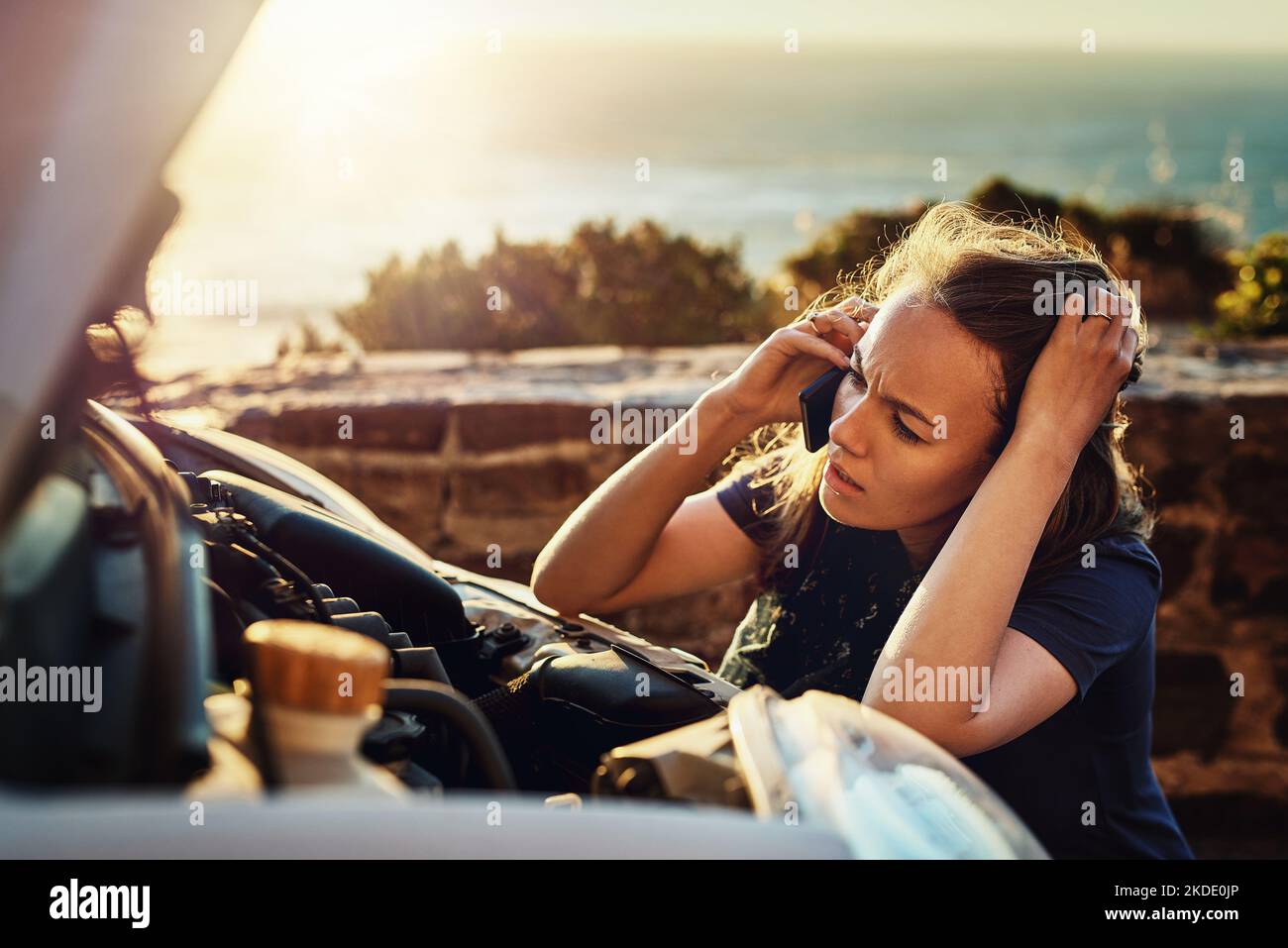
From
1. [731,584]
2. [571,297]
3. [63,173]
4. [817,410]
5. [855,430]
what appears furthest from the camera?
[571,297]

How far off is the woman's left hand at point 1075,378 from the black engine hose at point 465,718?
1.10 metres

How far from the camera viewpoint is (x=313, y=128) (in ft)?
54.7

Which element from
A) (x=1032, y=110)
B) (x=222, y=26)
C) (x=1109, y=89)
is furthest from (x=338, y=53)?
(x=1109, y=89)

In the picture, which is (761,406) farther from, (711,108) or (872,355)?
(711,108)

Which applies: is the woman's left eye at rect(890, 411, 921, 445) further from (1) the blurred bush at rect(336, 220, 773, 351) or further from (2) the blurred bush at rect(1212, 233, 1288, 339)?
(1) the blurred bush at rect(336, 220, 773, 351)

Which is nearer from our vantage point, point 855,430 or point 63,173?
point 63,173

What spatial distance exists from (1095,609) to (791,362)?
82 cm

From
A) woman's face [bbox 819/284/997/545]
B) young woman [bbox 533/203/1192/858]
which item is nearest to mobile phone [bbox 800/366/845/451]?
young woman [bbox 533/203/1192/858]

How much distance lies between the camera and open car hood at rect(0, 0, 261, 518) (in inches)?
44.3

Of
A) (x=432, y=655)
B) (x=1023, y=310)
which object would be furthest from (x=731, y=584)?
(x=432, y=655)

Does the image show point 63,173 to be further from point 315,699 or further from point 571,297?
point 571,297

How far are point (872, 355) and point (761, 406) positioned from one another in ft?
1.32

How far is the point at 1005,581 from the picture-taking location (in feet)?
A: 5.94

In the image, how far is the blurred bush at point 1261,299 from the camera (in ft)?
14.7
